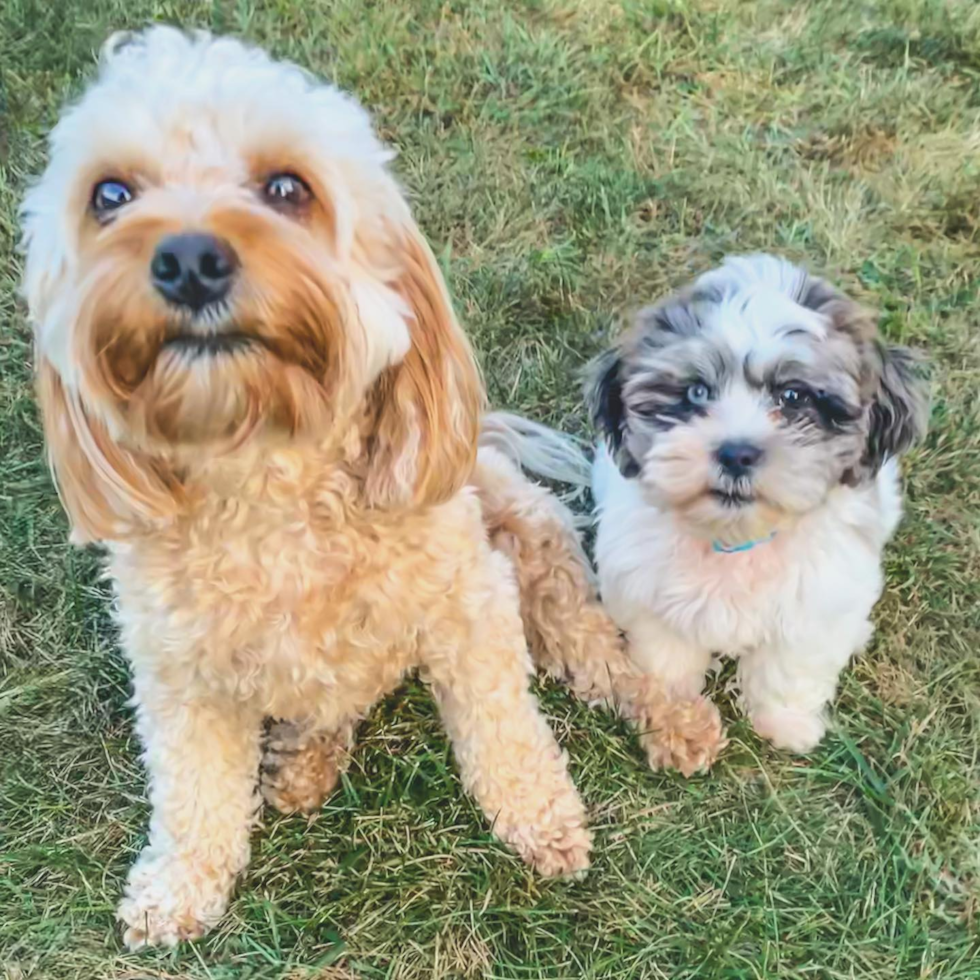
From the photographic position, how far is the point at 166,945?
A: 8.57 feet

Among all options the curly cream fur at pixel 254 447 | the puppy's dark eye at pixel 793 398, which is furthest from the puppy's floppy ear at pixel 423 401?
the puppy's dark eye at pixel 793 398

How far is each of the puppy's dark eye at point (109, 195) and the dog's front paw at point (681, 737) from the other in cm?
172

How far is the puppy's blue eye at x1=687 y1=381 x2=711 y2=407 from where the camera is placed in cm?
229

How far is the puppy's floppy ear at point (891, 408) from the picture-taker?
233cm

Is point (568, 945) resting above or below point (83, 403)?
below

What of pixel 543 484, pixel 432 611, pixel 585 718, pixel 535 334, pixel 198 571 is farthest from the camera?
pixel 535 334

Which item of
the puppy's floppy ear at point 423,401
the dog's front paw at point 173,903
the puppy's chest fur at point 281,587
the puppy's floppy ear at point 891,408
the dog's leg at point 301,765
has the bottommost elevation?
the dog's front paw at point 173,903

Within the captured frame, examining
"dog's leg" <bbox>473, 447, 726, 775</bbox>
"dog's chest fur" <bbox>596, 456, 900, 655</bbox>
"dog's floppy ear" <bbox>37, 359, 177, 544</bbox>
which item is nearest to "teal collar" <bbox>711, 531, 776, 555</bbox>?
"dog's chest fur" <bbox>596, 456, 900, 655</bbox>

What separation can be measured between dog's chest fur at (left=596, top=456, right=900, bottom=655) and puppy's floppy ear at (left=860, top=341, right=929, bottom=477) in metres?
0.14

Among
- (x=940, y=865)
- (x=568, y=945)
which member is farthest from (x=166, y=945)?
(x=940, y=865)

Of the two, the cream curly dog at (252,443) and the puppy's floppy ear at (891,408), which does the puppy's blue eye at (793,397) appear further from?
the cream curly dog at (252,443)

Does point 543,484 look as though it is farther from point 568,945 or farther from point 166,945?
point 166,945

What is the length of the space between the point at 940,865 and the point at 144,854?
1.88 m

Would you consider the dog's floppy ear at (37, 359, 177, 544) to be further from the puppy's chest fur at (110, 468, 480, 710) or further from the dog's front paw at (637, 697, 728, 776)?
the dog's front paw at (637, 697, 728, 776)
